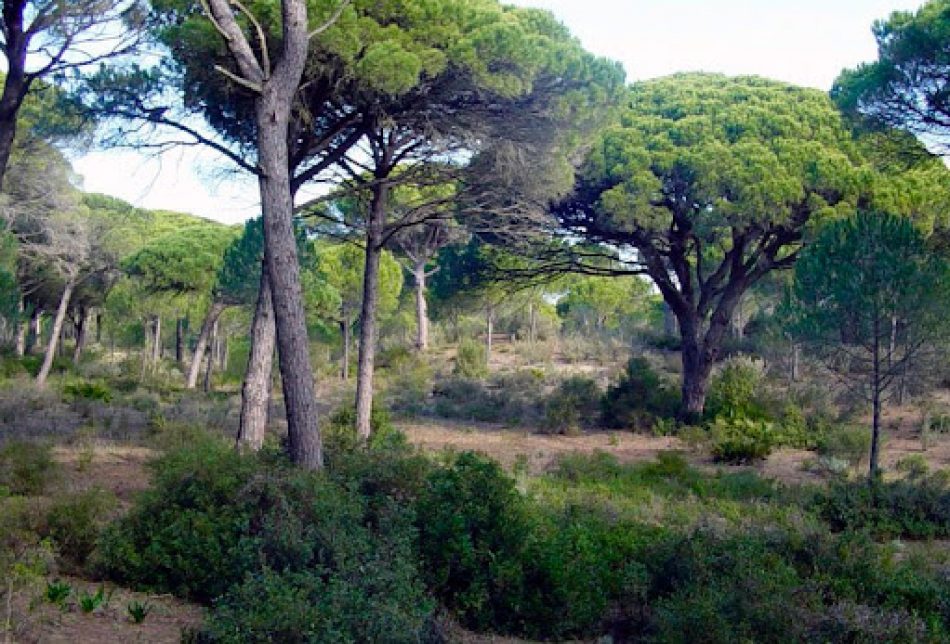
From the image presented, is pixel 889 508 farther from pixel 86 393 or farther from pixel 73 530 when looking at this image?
pixel 86 393

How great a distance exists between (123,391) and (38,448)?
14.6 m

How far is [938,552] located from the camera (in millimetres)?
8797

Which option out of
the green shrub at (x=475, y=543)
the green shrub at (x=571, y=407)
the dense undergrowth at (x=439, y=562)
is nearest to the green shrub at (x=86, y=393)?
the green shrub at (x=571, y=407)

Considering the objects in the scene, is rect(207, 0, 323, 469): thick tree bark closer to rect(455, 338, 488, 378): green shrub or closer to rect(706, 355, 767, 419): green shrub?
rect(706, 355, 767, 419): green shrub

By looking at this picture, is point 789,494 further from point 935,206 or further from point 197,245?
point 197,245

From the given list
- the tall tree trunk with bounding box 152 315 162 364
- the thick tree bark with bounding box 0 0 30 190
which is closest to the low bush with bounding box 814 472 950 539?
the thick tree bark with bounding box 0 0 30 190

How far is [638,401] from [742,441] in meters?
4.92

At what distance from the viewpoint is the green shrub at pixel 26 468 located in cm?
852

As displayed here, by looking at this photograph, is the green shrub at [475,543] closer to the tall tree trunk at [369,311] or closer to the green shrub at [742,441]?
the tall tree trunk at [369,311]

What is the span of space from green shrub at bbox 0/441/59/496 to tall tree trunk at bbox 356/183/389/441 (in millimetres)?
5268

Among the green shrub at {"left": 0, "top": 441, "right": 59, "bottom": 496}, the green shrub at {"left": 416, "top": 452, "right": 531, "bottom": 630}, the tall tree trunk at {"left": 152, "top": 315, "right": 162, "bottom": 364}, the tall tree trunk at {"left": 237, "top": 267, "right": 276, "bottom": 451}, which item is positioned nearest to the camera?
the green shrub at {"left": 416, "top": 452, "right": 531, "bottom": 630}

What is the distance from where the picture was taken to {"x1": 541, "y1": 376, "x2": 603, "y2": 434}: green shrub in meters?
19.2

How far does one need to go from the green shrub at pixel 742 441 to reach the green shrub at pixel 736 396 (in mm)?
1360

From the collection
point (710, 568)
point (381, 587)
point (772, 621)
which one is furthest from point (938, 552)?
point (381, 587)
